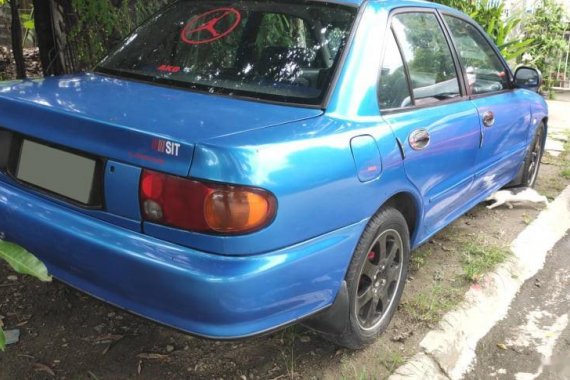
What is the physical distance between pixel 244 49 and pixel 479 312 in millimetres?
1901

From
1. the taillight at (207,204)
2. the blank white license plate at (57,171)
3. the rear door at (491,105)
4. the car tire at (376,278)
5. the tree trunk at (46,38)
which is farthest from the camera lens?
the tree trunk at (46,38)

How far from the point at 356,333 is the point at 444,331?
0.57 metres

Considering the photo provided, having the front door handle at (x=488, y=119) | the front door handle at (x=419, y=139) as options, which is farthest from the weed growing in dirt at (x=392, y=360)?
the front door handle at (x=488, y=119)

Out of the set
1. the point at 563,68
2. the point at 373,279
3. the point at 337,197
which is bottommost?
the point at 563,68

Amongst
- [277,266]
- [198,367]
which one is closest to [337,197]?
[277,266]

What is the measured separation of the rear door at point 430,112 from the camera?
268 cm

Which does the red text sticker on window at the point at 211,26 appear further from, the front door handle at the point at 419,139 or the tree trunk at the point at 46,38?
the tree trunk at the point at 46,38

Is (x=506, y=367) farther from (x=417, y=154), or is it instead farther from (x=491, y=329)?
(x=417, y=154)

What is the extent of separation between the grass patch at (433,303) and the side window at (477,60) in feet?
4.06

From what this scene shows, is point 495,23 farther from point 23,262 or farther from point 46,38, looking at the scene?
point 23,262

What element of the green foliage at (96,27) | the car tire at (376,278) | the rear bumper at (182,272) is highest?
the green foliage at (96,27)

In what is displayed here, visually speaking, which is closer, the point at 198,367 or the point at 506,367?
the point at 198,367

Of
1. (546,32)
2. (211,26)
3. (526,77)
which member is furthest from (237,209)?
(546,32)

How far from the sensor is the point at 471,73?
143 inches
